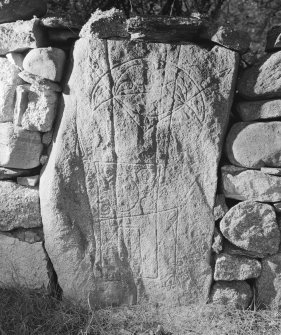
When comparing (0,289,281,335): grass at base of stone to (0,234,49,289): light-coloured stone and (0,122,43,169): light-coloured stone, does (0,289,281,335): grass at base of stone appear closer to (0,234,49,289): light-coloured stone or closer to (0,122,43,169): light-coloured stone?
(0,234,49,289): light-coloured stone

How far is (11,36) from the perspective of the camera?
94.2 inches

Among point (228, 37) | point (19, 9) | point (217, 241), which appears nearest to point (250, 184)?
point (217, 241)

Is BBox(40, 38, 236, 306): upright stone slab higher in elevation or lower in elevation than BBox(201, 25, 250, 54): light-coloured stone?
lower

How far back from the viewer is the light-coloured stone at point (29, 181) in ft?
8.26

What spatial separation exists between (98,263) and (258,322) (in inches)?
35.4

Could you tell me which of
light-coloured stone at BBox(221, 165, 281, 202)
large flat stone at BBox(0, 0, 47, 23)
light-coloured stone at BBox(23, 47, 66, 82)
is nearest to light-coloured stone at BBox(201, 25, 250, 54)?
light-coloured stone at BBox(221, 165, 281, 202)

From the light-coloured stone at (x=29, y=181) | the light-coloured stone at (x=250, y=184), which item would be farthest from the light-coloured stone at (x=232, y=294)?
the light-coloured stone at (x=29, y=181)

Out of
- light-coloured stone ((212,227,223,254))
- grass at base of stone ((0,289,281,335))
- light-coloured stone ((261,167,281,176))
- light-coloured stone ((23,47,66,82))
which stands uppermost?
light-coloured stone ((23,47,66,82))

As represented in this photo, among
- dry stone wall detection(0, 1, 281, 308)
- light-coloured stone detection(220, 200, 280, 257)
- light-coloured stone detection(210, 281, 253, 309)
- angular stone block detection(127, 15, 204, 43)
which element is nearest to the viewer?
angular stone block detection(127, 15, 204, 43)

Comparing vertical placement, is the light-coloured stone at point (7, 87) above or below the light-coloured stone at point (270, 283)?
above

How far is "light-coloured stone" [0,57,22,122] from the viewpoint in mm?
2438

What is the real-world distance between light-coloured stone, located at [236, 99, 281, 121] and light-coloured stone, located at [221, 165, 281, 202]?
270 mm

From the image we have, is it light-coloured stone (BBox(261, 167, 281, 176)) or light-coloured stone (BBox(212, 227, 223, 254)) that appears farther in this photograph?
light-coloured stone (BBox(212, 227, 223, 254))

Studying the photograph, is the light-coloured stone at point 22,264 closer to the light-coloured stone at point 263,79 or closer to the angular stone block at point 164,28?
the angular stone block at point 164,28
